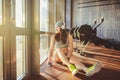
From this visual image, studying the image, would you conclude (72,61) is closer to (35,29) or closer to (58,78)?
(58,78)

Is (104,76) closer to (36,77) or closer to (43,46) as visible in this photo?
(36,77)

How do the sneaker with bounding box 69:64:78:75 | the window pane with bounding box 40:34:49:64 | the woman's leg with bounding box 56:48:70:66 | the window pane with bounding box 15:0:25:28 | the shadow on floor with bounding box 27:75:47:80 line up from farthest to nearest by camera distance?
1. the window pane with bounding box 40:34:49:64
2. the woman's leg with bounding box 56:48:70:66
3. the sneaker with bounding box 69:64:78:75
4. the shadow on floor with bounding box 27:75:47:80
5. the window pane with bounding box 15:0:25:28

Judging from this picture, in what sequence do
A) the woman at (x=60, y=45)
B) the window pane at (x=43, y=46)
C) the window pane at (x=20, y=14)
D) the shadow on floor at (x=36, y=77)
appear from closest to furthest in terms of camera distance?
the window pane at (x=20, y=14), the shadow on floor at (x=36, y=77), the woman at (x=60, y=45), the window pane at (x=43, y=46)

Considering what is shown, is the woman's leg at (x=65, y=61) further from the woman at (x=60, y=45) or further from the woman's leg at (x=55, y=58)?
the woman's leg at (x=55, y=58)

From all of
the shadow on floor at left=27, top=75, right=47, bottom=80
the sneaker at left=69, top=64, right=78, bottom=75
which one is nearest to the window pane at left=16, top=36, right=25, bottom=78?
the shadow on floor at left=27, top=75, right=47, bottom=80

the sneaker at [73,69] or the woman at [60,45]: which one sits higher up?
the woman at [60,45]

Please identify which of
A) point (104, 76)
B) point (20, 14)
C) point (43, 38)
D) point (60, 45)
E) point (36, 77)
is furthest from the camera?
point (43, 38)

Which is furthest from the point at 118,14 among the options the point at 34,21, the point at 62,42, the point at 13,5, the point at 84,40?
the point at 13,5

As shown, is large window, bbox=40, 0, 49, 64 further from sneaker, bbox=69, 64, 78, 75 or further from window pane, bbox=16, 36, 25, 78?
→ window pane, bbox=16, 36, 25, 78

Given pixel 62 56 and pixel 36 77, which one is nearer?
pixel 36 77

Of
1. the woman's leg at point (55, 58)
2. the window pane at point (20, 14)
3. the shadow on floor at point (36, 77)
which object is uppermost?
the window pane at point (20, 14)

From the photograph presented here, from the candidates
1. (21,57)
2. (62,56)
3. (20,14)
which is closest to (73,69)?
(62,56)

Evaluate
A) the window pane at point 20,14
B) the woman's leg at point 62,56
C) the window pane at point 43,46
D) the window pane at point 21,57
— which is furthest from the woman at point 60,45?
the window pane at point 20,14

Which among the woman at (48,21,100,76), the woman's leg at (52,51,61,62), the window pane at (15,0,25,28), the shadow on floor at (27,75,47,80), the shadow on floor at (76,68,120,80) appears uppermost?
the window pane at (15,0,25,28)
